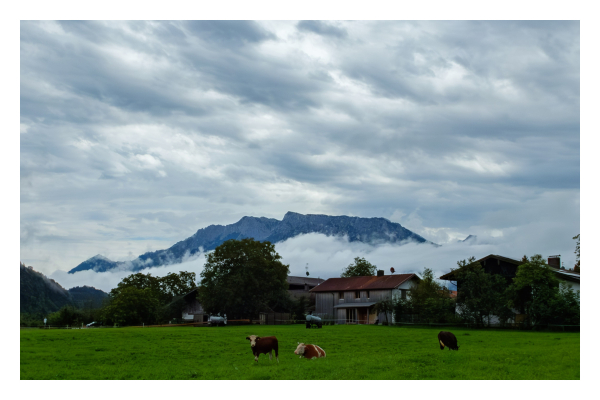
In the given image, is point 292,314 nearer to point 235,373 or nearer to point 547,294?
point 547,294

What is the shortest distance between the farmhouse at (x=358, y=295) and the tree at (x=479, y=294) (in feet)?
59.3

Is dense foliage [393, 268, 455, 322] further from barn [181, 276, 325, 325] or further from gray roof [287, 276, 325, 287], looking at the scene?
gray roof [287, 276, 325, 287]

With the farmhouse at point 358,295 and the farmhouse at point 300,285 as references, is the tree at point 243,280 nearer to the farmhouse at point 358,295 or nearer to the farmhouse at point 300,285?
the farmhouse at point 358,295

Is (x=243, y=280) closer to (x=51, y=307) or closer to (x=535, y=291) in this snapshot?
(x=535, y=291)

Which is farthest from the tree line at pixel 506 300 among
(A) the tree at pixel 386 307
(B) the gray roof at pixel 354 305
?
(B) the gray roof at pixel 354 305

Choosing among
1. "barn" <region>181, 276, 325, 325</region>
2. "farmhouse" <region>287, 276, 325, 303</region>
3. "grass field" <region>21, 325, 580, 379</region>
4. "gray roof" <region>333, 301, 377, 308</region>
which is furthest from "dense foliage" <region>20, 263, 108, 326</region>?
"farmhouse" <region>287, 276, 325, 303</region>

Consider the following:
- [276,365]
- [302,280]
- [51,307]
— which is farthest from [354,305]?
[276,365]

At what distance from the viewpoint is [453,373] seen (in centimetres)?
1538

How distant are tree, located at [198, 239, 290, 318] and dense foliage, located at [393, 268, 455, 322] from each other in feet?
52.6

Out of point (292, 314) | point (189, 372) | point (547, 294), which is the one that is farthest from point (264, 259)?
point (189, 372)

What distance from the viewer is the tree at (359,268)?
101562 millimetres

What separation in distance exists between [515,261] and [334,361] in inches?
1496

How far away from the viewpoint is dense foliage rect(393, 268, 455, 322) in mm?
51906

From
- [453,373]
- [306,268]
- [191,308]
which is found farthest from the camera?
[306,268]
